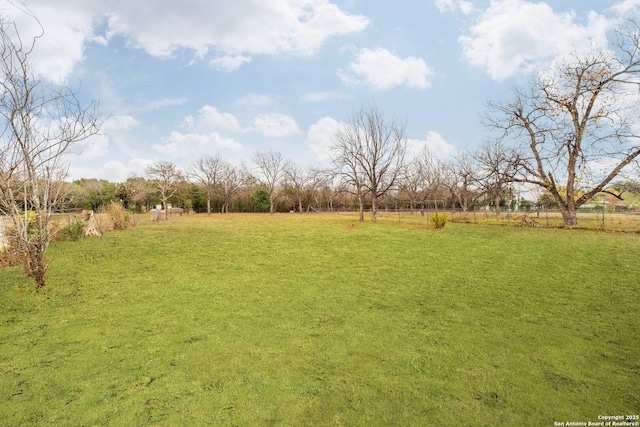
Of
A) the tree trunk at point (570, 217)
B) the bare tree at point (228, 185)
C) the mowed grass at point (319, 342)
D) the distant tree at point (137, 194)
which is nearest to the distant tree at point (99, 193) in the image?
the distant tree at point (137, 194)

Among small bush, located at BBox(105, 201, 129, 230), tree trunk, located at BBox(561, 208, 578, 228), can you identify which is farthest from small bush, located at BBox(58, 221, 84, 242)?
tree trunk, located at BBox(561, 208, 578, 228)

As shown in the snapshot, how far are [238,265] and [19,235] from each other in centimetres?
478

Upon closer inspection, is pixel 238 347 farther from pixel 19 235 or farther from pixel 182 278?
pixel 19 235

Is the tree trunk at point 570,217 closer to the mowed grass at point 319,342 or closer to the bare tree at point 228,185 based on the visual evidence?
the mowed grass at point 319,342

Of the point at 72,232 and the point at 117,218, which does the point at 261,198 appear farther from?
the point at 72,232

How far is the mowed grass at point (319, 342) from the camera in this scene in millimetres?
3064

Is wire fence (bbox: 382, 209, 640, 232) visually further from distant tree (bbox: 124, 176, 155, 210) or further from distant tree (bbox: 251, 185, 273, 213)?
distant tree (bbox: 124, 176, 155, 210)

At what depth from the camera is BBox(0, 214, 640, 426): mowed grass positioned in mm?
3064

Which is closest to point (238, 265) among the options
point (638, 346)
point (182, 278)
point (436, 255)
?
point (182, 278)

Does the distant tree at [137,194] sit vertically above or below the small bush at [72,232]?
above

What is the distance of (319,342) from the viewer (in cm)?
448

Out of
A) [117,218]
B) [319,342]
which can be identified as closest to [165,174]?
[117,218]

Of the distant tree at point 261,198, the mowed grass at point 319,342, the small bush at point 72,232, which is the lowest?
the mowed grass at point 319,342

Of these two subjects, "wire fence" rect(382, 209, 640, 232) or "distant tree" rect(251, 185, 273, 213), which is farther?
"distant tree" rect(251, 185, 273, 213)
